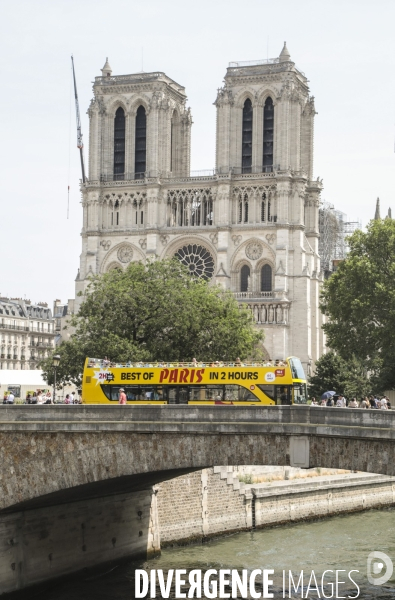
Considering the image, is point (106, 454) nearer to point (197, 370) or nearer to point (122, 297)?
point (197, 370)

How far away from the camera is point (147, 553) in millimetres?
39500

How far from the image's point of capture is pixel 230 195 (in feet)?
339

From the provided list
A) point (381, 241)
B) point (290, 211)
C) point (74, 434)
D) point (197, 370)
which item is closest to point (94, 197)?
point (290, 211)

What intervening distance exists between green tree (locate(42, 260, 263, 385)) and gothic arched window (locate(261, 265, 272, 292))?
39.7m

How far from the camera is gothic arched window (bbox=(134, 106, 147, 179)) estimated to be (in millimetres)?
108812

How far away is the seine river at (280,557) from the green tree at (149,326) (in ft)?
40.9

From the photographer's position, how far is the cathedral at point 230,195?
100312mm

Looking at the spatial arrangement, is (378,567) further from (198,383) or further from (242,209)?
(242,209)

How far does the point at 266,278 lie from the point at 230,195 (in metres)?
8.15

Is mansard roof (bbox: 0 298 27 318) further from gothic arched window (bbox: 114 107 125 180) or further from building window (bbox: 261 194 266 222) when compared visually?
building window (bbox: 261 194 266 222)

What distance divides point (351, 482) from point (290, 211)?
162 feet

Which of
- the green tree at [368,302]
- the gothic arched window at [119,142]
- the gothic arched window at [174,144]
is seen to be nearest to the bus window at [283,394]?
the green tree at [368,302]

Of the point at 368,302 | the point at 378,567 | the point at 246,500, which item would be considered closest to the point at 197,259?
the point at 368,302

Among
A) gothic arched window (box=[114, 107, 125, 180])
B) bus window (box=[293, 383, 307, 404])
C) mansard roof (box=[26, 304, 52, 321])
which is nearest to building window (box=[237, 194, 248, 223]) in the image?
gothic arched window (box=[114, 107, 125, 180])
